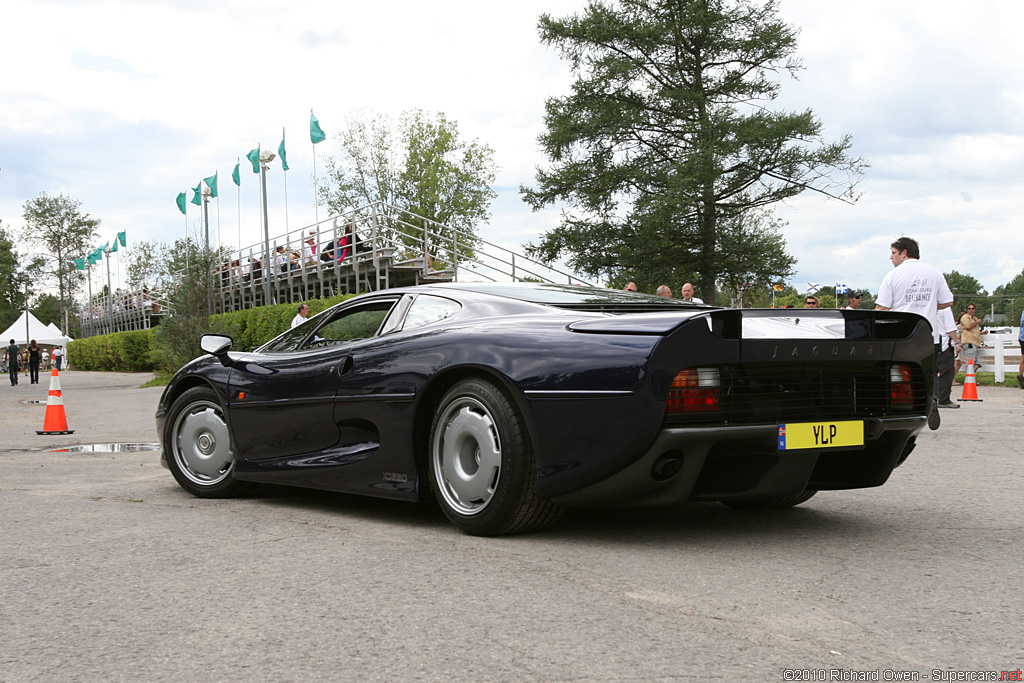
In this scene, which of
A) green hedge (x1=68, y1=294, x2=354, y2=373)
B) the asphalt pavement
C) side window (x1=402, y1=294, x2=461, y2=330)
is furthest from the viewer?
green hedge (x1=68, y1=294, x2=354, y2=373)

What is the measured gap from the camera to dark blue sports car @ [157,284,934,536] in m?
3.94

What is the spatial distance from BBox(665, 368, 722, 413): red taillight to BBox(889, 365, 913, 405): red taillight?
0.97 m

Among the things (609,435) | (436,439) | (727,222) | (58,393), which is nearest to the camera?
(609,435)

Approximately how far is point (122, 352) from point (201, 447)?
4094 cm

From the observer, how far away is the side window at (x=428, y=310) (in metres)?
4.95

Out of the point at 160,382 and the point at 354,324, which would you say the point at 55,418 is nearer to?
the point at 354,324

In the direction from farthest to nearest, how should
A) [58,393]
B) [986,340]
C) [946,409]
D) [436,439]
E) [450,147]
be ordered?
[450,147]
[986,340]
[946,409]
[58,393]
[436,439]

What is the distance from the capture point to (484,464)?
14.3ft

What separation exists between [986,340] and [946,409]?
9.19 metres

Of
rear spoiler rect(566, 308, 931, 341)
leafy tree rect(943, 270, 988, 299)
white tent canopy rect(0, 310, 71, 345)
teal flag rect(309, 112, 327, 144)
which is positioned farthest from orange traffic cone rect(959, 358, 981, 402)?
leafy tree rect(943, 270, 988, 299)

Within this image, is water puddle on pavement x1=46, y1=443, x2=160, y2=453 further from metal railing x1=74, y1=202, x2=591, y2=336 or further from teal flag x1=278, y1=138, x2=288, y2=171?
teal flag x1=278, y1=138, x2=288, y2=171

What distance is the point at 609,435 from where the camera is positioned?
13.0 feet

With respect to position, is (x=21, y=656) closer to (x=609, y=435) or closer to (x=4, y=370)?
(x=609, y=435)

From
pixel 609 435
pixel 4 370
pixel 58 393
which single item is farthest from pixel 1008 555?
pixel 4 370
